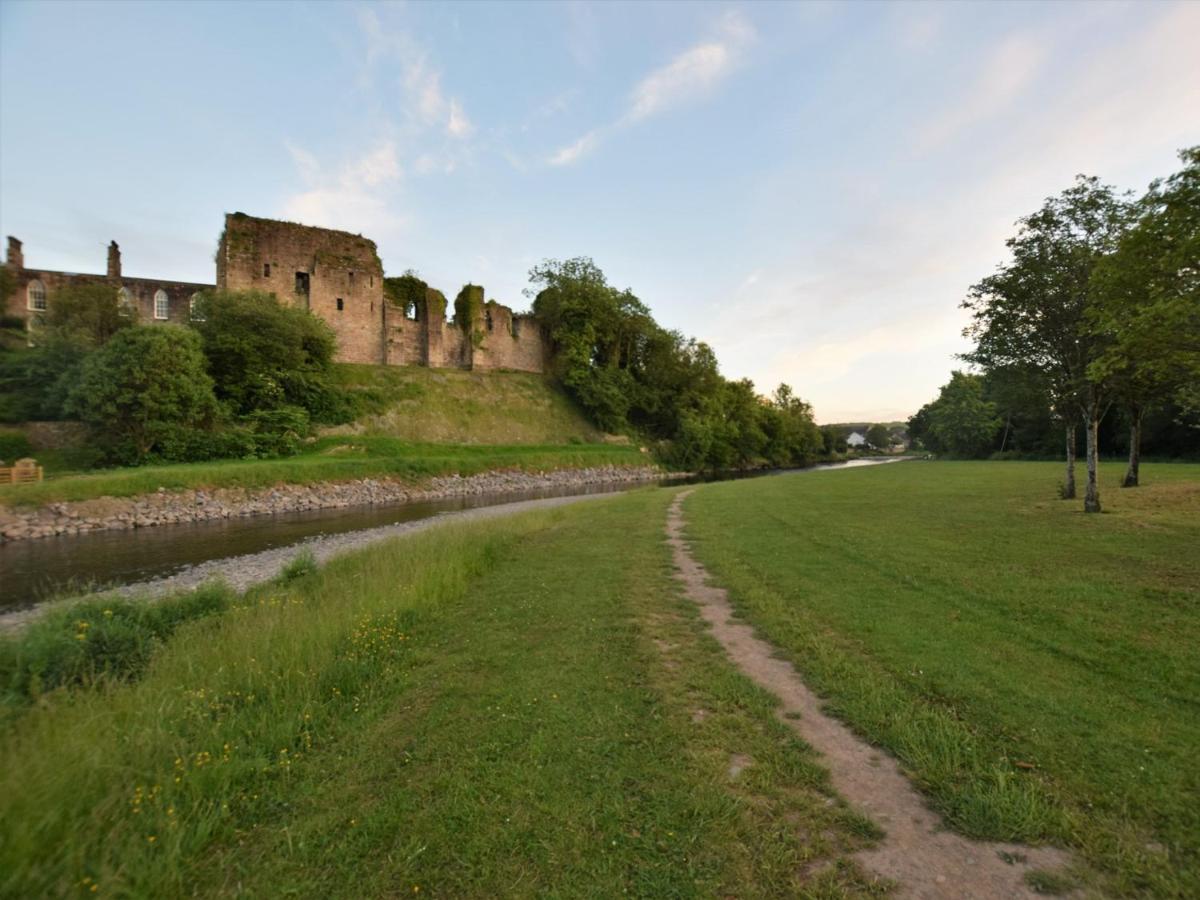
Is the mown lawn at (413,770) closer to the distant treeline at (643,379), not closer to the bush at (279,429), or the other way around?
the bush at (279,429)

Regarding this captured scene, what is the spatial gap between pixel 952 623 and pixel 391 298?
55.6m

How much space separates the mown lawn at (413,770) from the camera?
2984mm

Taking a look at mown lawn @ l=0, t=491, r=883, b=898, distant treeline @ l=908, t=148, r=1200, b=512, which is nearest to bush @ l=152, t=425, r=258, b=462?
mown lawn @ l=0, t=491, r=883, b=898

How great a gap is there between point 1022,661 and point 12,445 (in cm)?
4095

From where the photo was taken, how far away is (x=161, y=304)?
43156 millimetres

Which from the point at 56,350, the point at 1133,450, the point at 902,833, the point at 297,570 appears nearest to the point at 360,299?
the point at 56,350

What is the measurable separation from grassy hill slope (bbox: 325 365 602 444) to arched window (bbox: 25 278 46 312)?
21137 millimetres

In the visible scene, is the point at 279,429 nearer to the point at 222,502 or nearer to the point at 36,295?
the point at 222,502

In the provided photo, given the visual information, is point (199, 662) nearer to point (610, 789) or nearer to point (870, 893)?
point (610, 789)

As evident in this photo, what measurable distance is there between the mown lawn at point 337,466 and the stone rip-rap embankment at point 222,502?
0.48 m

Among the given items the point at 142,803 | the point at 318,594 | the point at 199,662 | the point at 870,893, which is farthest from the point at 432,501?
the point at 870,893

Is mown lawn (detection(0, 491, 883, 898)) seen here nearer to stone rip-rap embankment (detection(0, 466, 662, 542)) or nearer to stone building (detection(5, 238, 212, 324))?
stone rip-rap embankment (detection(0, 466, 662, 542))

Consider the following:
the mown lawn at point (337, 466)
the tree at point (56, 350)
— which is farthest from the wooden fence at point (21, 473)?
the tree at point (56, 350)

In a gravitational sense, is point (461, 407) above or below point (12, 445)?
above
